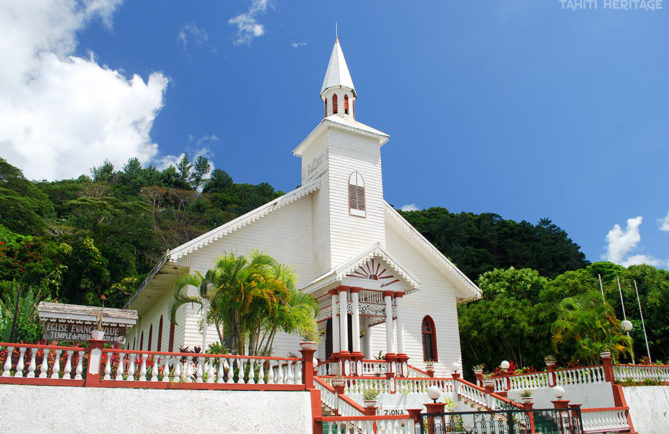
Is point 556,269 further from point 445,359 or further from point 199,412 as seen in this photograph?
point 199,412

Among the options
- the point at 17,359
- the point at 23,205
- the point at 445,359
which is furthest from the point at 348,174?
the point at 23,205

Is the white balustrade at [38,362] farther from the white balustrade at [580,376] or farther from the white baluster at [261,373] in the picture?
the white balustrade at [580,376]

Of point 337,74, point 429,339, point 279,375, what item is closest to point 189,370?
point 279,375

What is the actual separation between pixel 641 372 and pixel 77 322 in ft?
64.5

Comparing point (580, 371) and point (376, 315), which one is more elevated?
point (376, 315)

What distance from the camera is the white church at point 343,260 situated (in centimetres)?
2084

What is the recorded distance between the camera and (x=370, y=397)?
1577 centimetres

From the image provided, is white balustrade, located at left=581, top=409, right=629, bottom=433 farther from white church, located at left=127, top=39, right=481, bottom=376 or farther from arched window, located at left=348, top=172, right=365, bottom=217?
arched window, located at left=348, top=172, right=365, bottom=217

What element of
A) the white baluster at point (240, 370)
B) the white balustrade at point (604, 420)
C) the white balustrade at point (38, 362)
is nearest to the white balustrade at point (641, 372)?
the white balustrade at point (604, 420)

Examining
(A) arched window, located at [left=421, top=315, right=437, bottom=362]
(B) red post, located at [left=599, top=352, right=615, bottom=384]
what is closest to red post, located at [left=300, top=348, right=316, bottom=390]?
(B) red post, located at [left=599, top=352, right=615, bottom=384]

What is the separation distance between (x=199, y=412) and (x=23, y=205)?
48124 millimetres

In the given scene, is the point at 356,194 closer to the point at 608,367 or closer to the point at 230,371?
the point at 608,367

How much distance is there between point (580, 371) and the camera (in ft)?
66.6

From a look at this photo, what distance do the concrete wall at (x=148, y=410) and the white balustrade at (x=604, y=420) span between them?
901cm
